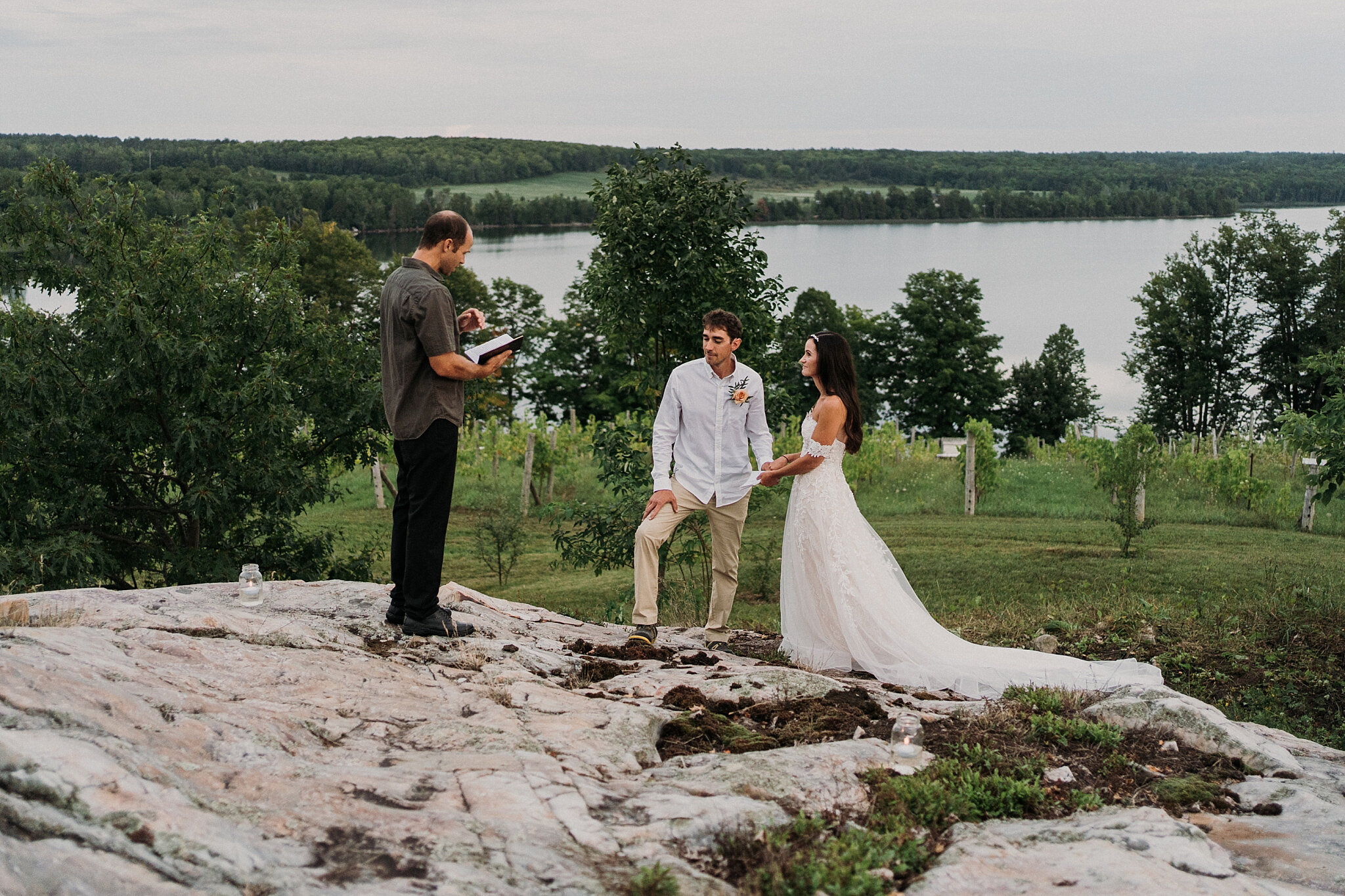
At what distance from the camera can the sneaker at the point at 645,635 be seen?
251 inches

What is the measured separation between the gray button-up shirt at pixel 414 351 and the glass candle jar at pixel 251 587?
1254 mm

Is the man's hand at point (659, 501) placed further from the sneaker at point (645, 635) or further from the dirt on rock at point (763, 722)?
the dirt on rock at point (763, 722)

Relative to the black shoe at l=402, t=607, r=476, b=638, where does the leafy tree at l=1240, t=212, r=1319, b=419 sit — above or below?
above

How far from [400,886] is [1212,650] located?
22.4ft

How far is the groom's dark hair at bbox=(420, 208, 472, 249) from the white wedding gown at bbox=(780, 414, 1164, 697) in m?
2.72

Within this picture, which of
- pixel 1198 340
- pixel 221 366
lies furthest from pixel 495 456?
pixel 1198 340

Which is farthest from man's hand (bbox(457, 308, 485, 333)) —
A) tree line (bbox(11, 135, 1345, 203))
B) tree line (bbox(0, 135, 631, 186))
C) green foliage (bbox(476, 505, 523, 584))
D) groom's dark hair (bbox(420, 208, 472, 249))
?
tree line (bbox(0, 135, 631, 186))

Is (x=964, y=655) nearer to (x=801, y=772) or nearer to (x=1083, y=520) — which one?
(x=801, y=772)

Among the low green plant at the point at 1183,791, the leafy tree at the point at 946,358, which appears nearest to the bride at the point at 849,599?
the low green plant at the point at 1183,791

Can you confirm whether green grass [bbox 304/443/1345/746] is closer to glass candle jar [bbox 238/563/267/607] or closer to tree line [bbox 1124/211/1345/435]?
glass candle jar [bbox 238/563/267/607]

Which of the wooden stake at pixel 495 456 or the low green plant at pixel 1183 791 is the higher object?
the low green plant at pixel 1183 791

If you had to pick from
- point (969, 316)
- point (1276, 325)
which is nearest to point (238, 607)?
point (969, 316)

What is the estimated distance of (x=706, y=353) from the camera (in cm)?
696

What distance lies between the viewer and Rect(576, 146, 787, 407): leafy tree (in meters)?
9.68
